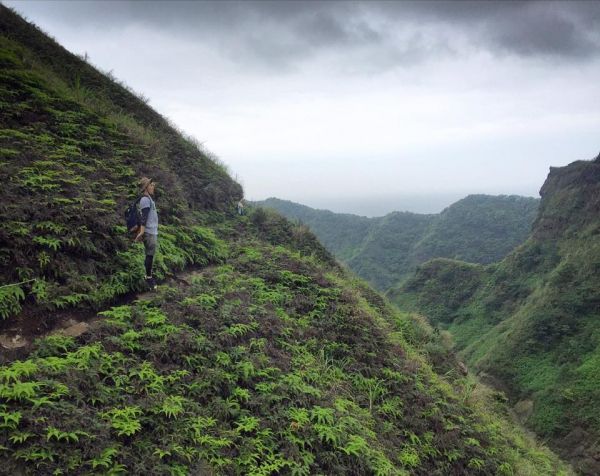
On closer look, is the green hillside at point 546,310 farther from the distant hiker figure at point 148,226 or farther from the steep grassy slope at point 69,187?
the steep grassy slope at point 69,187

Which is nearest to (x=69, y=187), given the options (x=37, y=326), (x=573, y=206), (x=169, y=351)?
(x=37, y=326)

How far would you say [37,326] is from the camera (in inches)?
242

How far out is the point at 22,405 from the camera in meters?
4.56

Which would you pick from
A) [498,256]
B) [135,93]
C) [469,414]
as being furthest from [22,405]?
[498,256]

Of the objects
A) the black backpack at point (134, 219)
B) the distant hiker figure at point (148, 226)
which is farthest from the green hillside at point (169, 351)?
the black backpack at point (134, 219)

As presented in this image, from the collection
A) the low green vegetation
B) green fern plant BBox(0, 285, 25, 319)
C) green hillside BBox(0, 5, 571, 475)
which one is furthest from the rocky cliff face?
green fern plant BBox(0, 285, 25, 319)

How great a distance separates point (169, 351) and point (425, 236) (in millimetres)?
109370

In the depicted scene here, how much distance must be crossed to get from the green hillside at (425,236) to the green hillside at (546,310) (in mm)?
31897

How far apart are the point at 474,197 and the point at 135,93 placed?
122m

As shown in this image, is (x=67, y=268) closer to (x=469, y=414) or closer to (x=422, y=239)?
(x=469, y=414)

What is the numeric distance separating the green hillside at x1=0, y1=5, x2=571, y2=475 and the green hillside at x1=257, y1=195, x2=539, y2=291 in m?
74.4

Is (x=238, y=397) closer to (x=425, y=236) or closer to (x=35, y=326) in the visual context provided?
(x=35, y=326)

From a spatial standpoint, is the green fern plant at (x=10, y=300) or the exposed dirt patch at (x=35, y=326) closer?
the exposed dirt patch at (x=35, y=326)

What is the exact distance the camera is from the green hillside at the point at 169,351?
16.0 ft
